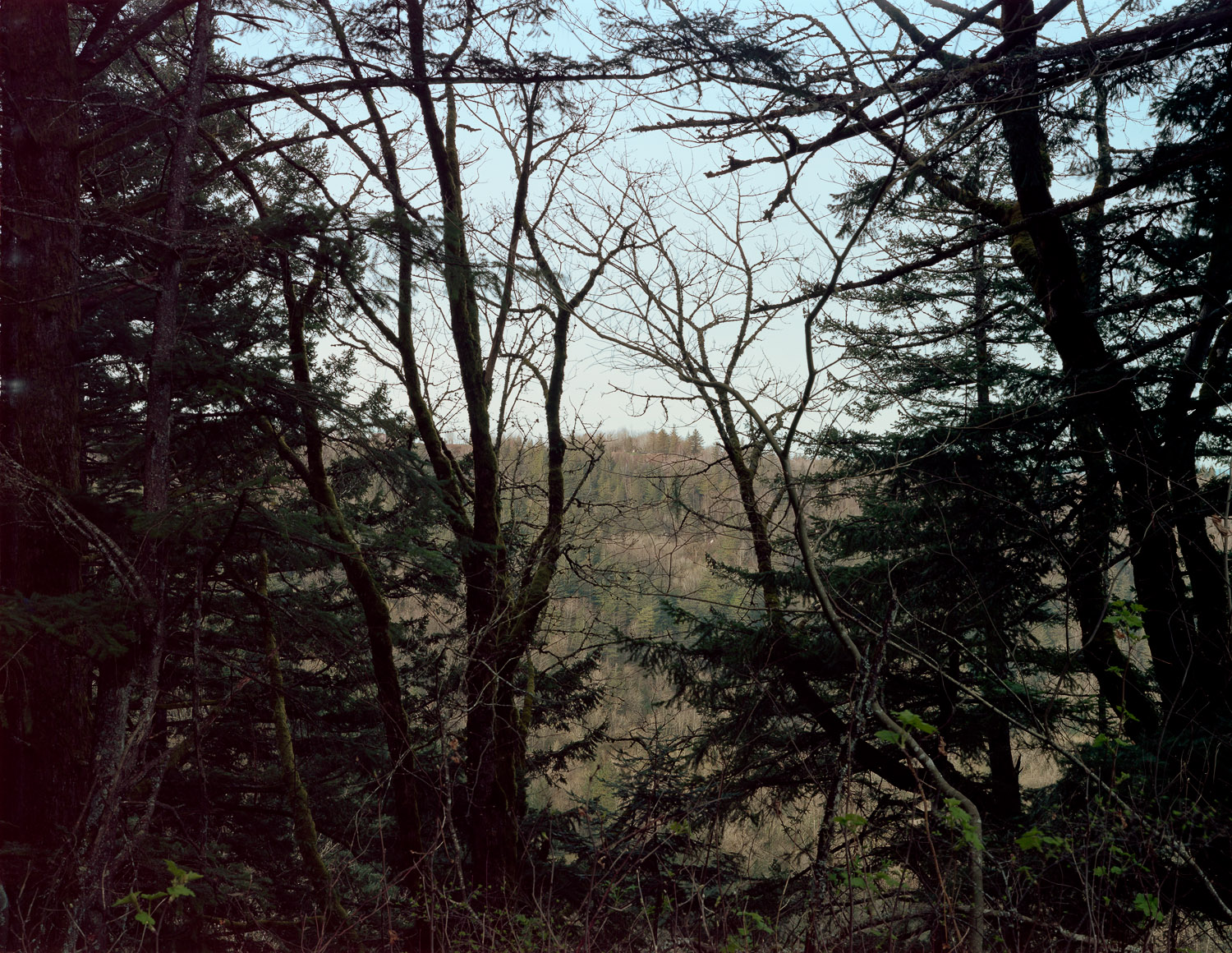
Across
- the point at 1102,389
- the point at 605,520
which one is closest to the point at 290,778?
the point at 605,520

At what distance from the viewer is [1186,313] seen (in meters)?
6.62

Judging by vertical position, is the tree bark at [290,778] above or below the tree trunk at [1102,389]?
below

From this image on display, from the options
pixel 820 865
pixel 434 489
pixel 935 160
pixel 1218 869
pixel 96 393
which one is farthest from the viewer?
pixel 96 393

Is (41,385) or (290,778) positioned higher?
(41,385)

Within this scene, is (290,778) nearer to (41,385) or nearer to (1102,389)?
(41,385)

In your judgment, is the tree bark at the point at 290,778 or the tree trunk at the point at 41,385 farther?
the tree bark at the point at 290,778

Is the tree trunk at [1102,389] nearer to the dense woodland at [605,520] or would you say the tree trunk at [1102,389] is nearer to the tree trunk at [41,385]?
the dense woodland at [605,520]

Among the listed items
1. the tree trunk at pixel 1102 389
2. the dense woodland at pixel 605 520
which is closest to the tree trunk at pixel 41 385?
the dense woodland at pixel 605 520

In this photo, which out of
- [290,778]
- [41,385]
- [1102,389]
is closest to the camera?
[1102,389]

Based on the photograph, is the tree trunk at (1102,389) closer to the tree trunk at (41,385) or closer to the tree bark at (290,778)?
the tree trunk at (41,385)

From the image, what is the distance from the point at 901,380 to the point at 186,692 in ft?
30.4

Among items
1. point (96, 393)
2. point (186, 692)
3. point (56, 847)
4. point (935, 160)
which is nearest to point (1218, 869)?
point (935, 160)

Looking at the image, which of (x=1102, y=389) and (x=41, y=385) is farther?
(x=41, y=385)

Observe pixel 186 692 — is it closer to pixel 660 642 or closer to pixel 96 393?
pixel 96 393
